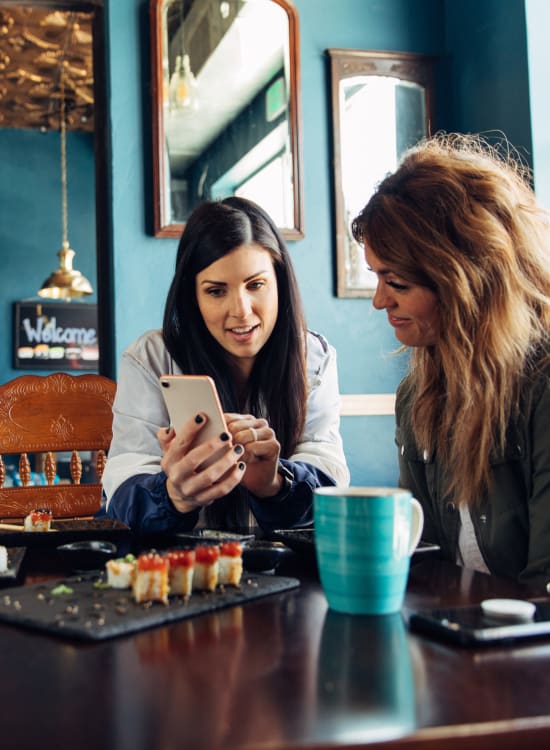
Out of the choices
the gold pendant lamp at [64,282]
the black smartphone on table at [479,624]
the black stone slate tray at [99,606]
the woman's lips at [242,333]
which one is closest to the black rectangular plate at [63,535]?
the black stone slate tray at [99,606]

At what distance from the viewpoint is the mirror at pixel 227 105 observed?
123 inches

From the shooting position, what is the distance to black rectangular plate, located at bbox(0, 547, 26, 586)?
99 centimetres

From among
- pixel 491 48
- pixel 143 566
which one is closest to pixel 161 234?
pixel 491 48

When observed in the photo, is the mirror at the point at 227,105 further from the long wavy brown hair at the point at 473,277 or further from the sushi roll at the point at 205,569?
the sushi roll at the point at 205,569

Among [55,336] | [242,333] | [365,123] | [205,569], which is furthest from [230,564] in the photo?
[55,336]

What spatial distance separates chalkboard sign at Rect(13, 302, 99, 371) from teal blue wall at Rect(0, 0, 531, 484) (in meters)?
4.42

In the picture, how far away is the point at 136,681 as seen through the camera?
608 millimetres

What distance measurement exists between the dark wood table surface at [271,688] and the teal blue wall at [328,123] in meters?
2.41

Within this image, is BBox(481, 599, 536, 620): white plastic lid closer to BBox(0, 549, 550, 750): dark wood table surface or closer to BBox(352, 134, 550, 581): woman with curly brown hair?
Answer: BBox(0, 549, 550, 750): dark wood table surface

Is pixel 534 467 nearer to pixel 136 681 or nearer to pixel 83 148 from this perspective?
pixel 136 681

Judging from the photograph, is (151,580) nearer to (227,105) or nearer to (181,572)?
(181,572)

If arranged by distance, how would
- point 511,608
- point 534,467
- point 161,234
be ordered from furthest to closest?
point 161,234, point 534,467, point 511,608

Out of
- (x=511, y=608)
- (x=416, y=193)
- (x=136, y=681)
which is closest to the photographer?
(x=136, y=681)

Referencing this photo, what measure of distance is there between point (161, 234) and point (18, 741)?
2.70 m
